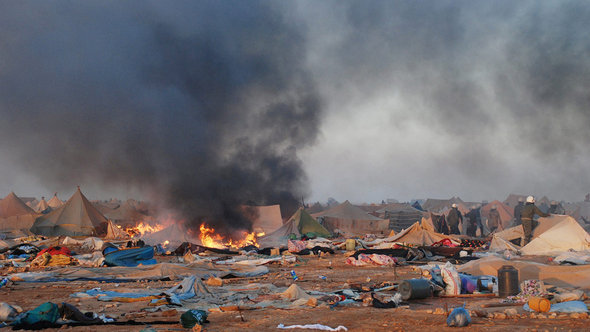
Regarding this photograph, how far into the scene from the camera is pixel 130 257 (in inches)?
555

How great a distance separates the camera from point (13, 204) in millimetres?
34125

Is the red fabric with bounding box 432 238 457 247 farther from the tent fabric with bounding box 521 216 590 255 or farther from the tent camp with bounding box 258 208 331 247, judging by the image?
the tent camp with bounding box 258 208 331 247

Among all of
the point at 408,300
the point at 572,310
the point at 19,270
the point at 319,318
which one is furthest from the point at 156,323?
the point at 19,270

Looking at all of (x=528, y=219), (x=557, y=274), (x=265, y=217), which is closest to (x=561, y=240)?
(x=528, y=219)

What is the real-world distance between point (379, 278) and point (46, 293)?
6.79 meters

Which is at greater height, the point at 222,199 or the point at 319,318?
the point at 222,199

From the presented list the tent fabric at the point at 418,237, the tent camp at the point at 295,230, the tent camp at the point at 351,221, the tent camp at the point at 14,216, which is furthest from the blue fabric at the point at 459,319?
the tent camp at the point at 351,221

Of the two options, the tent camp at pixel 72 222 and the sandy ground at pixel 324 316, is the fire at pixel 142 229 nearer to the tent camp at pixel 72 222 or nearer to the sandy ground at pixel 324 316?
the tent camp at pixel 72 222

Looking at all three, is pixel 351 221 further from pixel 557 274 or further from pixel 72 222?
pixel 557 274

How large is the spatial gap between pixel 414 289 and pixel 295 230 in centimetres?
1861

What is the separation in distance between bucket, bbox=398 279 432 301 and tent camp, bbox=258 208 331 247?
16.8m

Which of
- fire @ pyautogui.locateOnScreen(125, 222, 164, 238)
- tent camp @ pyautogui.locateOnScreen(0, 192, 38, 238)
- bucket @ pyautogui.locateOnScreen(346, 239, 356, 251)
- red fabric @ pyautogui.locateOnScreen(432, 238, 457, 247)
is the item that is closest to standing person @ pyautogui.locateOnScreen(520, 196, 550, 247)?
red fabric @ pyautogui.locateOnScreen(432, 238, 457, 247)

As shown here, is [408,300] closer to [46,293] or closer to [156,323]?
[156,323]

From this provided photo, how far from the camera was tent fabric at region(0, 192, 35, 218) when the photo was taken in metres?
33.5
